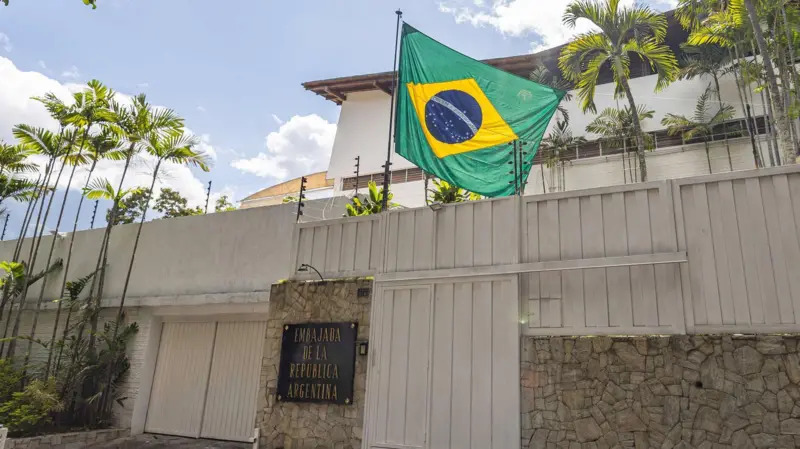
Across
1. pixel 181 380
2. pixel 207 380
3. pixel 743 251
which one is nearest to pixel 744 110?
pixel 743 251

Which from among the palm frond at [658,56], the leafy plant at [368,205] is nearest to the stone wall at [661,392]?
the leafy plant at [368,205]

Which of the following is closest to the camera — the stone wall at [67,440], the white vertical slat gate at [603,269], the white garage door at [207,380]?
the white vertical slat gate at [603,269]

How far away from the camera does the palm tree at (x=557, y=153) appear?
61.0 ft

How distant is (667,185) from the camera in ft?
20.4

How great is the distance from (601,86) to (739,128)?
470cm

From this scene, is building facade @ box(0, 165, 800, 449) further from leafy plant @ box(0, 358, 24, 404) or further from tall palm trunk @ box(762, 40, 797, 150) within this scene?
leafy plant @ box(0, 358, 24, 404)

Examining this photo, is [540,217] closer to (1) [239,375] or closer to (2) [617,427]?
(2) [617,427]

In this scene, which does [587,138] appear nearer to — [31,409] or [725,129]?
[725,129]

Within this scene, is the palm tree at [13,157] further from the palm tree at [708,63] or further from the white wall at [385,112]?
the palm tree at [708,63]

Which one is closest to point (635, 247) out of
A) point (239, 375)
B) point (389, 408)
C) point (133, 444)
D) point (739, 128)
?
point (389, 408)

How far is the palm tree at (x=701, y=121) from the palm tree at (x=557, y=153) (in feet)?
9.23

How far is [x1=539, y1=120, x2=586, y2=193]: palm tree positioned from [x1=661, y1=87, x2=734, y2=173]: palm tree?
281 cm

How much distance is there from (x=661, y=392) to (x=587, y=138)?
47.2 feet

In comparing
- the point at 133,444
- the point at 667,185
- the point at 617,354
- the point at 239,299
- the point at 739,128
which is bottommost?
the point at 133,444
